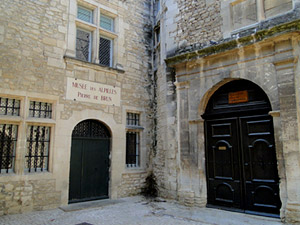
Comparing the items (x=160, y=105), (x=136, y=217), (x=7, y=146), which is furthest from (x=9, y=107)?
(x=160, y=105)

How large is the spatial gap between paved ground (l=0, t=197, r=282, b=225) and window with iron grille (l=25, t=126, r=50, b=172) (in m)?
0.91

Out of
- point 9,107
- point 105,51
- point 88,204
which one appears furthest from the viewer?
point 105,51

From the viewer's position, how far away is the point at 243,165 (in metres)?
4.96

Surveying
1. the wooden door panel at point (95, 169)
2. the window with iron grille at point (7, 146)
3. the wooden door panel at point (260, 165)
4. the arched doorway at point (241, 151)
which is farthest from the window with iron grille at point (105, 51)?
the wooden door panel at point (260, 165)

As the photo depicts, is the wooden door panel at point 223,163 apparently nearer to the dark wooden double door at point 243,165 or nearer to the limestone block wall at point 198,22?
the dark wooden double door at point 243,165

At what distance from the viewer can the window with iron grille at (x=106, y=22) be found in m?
6.62

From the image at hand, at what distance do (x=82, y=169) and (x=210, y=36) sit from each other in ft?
13.9

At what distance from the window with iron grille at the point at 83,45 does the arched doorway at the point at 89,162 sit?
5.32 ft

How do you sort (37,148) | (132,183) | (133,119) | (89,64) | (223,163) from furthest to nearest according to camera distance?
1. (133,119)
2. (132,183)
3. (89,64)
4. (223,163)
5. (37,148)

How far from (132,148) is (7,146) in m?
3.05

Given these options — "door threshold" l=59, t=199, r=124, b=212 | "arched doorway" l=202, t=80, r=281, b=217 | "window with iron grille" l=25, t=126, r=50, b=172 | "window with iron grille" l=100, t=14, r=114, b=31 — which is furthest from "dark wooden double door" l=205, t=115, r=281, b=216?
"window with iron grille" l=100, t=14, r=114, b=31

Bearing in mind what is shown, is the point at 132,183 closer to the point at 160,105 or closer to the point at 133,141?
the point at 133,141

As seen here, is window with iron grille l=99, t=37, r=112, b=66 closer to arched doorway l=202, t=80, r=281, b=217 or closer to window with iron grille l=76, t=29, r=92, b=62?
window with iron grille l=76, t=29, r=92, b=62

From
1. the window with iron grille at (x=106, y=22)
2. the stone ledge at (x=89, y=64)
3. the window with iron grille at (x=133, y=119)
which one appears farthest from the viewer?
the window with iron grille at (x=133, y=119)
